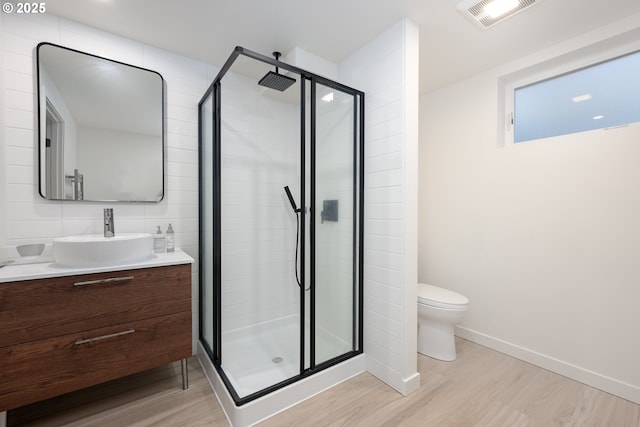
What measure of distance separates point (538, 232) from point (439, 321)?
1.00m

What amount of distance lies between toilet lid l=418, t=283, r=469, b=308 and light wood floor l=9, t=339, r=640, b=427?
47cm

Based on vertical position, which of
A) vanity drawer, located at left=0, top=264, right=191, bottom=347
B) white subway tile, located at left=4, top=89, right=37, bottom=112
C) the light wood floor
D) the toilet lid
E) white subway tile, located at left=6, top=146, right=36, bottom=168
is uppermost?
white subway tile, located at left=4, top=89, right=37, bottom=112

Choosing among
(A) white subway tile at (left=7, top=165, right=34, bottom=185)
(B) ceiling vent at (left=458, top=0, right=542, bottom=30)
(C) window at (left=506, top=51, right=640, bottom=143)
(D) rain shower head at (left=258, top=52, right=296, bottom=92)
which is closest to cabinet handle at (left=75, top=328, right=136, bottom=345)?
(A) white subway tile at (left=7, top=165, right=34, bottom=185)

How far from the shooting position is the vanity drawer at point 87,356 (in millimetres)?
1254

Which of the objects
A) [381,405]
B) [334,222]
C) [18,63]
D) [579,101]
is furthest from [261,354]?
[579,101]

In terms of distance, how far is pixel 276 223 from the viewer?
2.46 metres

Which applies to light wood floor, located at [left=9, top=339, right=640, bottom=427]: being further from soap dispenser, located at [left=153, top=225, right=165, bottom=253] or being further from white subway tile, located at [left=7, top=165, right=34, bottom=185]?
white subway tile, located at [left=7, top=165, right=34, bottom=185]

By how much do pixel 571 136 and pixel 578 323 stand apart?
4.24ft

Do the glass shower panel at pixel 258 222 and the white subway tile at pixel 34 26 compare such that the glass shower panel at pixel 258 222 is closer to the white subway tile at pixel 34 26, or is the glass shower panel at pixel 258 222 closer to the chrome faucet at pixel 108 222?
the chrome faucet at pixel 108 222

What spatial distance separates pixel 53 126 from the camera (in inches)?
66.3

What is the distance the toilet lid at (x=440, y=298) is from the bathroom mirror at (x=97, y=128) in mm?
2153

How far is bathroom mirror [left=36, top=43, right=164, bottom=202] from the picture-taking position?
1.67 m

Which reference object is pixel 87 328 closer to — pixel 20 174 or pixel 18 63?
pixel 20 174

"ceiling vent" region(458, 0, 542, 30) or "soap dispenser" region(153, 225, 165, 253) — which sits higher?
"ceiling vent" region(458, 0, 542, 30)
